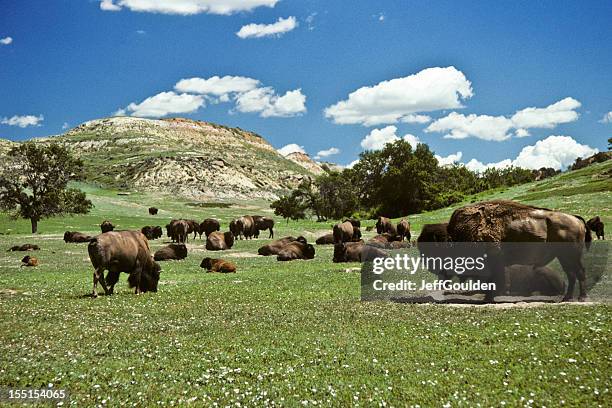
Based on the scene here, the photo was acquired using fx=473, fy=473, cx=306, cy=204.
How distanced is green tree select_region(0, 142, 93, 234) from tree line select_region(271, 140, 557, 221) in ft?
147

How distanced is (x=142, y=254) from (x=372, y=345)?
11.3 m

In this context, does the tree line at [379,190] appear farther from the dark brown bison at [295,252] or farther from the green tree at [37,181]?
the dark brown bison at [295,252]

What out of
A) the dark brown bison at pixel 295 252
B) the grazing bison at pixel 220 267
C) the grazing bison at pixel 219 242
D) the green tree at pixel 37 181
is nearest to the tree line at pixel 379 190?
the green tree at pixel 37 181

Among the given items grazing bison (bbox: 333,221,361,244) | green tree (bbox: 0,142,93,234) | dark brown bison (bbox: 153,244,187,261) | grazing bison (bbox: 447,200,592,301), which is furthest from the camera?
green tree (bbox: 0,142,93,234)

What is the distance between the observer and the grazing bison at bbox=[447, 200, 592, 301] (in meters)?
16.2

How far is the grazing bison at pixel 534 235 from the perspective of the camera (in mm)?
16188

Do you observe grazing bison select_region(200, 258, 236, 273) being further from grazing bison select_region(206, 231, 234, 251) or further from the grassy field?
grazing bison select_region(206, 231, 234, 251)

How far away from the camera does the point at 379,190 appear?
10575 centimetres

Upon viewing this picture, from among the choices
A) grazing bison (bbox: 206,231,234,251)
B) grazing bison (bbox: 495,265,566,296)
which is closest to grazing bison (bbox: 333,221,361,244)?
grazing bison (bbox: 206,231,234,251)

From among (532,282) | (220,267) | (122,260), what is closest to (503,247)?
(532,282)

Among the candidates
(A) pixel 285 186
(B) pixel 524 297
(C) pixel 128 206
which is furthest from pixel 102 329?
(A) pixel 285 186

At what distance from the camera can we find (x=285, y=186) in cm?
19525

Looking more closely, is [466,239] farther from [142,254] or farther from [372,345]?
[142,254]

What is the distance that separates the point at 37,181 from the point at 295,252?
1990 inches
